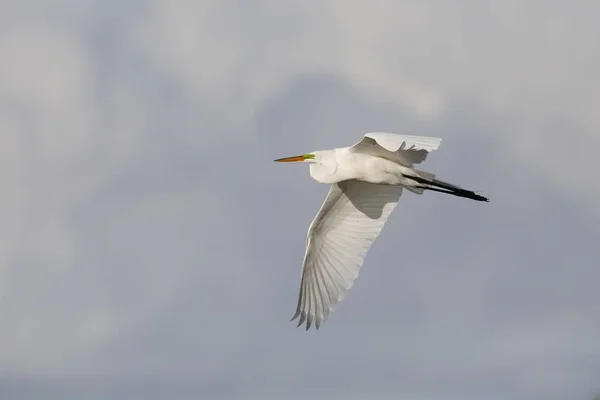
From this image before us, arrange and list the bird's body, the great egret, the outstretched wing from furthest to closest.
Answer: the great egret < the bird's body < the outstretched wing

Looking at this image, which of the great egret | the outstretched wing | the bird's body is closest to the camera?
the outstretched wing

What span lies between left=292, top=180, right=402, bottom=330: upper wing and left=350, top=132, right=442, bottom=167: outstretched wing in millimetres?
1307

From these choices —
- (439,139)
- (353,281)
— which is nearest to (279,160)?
(353,281)

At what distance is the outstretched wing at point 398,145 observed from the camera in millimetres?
15328

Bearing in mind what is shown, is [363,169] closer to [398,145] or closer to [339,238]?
[339,238]

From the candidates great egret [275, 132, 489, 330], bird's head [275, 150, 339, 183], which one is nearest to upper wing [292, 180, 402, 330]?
great egret [275, 132, 489, 330]

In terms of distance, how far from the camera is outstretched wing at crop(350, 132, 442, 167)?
15.3 meters

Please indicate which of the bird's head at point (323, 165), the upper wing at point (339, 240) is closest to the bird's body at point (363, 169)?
the bird's head at point (323, 165)

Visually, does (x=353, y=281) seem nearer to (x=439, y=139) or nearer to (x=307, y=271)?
(x=307, y=271)

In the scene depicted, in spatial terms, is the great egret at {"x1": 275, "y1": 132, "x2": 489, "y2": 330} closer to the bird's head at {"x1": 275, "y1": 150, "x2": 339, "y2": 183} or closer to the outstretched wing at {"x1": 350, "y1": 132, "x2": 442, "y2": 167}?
the bird's head at {"x1": 275, "y1": 150, "x2": 339, "y2": 183}

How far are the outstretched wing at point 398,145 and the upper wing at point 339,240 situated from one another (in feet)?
4.29

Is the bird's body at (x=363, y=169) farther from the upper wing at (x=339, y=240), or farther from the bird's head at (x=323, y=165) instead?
the upper wing at (x=339, y=240)

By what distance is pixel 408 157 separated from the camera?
18.0 metres

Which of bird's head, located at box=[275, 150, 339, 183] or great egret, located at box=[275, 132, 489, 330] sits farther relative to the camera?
great egret, located at box=[275, 132, 489, 330]
